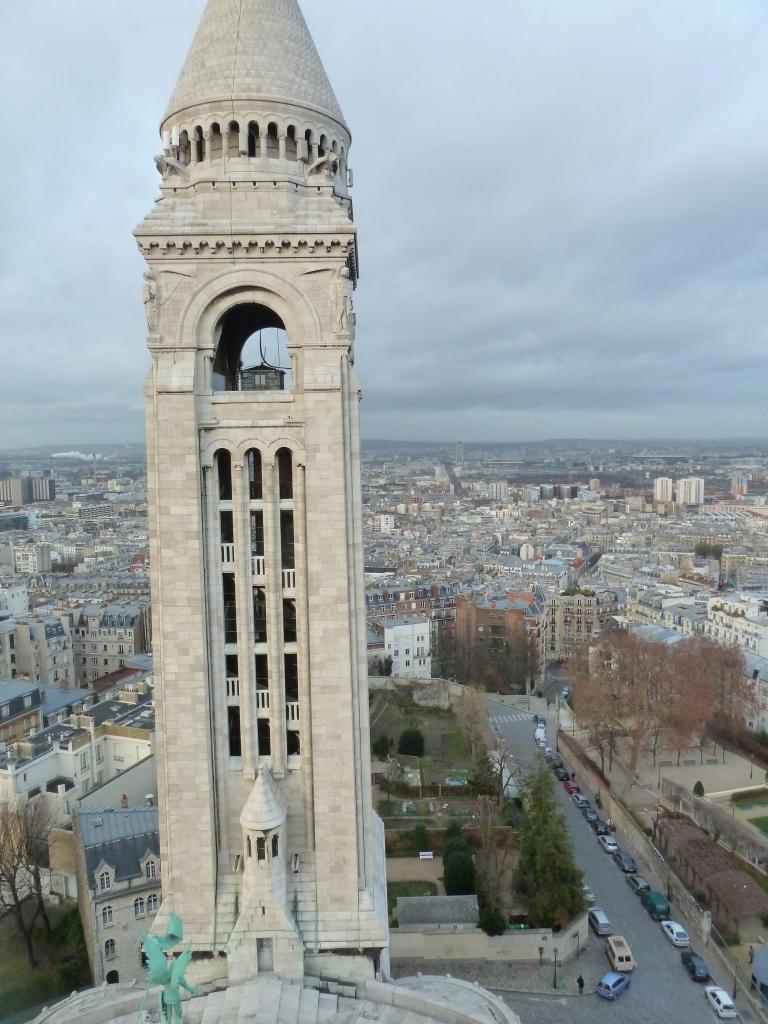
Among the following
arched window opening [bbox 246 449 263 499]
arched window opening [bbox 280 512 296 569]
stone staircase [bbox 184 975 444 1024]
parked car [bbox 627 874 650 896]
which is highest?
arched window opening [bbox 246 449 263 499]

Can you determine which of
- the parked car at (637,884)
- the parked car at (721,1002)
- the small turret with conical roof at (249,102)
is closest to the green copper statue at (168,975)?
the small turret with conical roof at (249,102)

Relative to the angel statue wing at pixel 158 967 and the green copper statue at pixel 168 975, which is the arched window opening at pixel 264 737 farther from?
the angel statue wing at pixel 158 967

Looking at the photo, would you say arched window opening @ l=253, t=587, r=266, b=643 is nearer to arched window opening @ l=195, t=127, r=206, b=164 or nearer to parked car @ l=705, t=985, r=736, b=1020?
arched window opening @ l=195, t=127, r=206, b=164

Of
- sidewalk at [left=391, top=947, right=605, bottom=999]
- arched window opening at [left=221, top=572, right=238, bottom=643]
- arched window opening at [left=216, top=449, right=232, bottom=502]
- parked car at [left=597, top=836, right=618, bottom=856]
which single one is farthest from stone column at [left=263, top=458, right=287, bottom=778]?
parked car at [left=597, top=836, right=618, bottom=856]

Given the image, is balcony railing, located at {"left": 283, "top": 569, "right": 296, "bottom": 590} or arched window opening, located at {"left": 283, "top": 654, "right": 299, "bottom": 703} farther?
arched window opening, located at {"left": 283, "top": 654, "right": 299, "bottom": 703}

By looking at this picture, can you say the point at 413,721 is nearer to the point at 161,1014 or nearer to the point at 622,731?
the point at 622,731

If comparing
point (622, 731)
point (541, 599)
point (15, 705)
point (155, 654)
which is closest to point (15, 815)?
point (15, 705)

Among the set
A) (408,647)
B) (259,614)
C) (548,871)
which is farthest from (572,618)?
(259,614)
